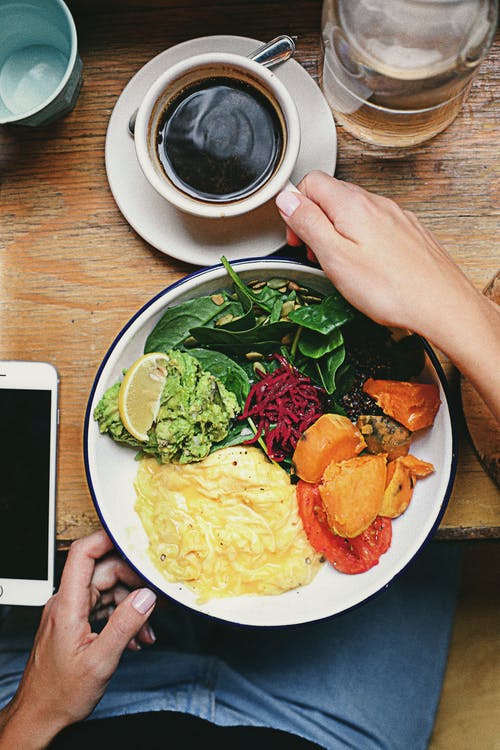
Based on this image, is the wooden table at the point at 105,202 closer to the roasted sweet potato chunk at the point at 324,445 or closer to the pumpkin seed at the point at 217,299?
the pumpkin seed at the point at 217,299

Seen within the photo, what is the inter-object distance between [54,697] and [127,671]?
0.39m

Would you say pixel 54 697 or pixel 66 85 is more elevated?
pixel 66 85

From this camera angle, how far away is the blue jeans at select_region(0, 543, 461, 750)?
1665 mm

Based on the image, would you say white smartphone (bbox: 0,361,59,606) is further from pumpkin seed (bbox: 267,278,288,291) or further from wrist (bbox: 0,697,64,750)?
pumpkin seed (bbox: 267,278,288,291)

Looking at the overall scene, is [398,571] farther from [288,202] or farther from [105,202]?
[105,202]

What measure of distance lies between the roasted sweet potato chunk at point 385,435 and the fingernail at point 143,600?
→ 1.78 ft

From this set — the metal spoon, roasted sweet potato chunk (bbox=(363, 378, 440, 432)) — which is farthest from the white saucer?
roasted sweet potato chunk (bbox=(363, 378, 440, 432))

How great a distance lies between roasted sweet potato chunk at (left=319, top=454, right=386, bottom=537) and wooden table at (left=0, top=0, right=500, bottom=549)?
0.24m

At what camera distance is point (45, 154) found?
4.56ft

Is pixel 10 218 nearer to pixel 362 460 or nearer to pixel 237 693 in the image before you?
pixel 362 460

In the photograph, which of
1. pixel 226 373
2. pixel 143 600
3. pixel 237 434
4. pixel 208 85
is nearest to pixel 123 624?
pixel 143 600

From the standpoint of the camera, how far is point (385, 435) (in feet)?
4.07

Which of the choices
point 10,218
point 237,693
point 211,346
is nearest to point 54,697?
point 237,693

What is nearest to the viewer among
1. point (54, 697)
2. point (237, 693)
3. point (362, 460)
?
point (362, 460)
